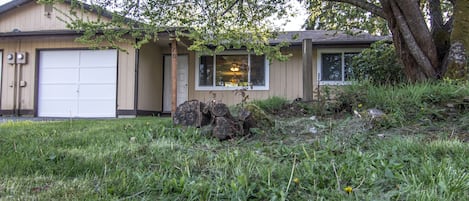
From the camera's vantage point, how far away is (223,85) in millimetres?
12758

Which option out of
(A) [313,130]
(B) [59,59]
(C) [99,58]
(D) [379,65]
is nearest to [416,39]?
(D) [379,65]

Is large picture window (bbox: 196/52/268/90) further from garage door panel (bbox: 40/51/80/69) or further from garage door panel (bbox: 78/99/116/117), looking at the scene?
garage door panel (bbox: 40/51/80/69)

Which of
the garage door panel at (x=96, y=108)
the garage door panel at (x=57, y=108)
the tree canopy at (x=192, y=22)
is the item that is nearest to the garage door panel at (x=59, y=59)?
the garage door panel at (x=57, y=108)

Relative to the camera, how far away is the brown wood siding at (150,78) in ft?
39.3

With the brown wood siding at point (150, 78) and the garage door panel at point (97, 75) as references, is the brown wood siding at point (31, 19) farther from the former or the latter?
the brown wood siding at point (150, 78)

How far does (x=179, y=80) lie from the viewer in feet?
43.9

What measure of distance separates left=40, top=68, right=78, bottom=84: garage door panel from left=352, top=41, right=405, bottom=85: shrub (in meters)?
8.54

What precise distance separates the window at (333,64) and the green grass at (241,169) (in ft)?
28.0

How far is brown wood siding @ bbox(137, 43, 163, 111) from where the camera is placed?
12.0 meters

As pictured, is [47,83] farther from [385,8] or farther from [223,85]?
[385,8]

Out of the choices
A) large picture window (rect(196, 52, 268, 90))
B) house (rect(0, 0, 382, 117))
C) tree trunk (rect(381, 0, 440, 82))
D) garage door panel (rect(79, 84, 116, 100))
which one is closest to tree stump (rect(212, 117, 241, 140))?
tree trunk (rect(381, 0, 440, 82))

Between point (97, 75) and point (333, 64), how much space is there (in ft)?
24.6

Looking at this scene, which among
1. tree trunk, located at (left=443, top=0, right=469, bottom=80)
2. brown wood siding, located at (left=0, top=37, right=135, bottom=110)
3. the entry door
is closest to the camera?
tree trunk, located at (left=443, top=0, right=469, bottom=80)

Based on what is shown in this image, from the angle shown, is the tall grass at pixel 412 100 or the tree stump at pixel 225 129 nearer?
the tree stump at pixel 225 129
